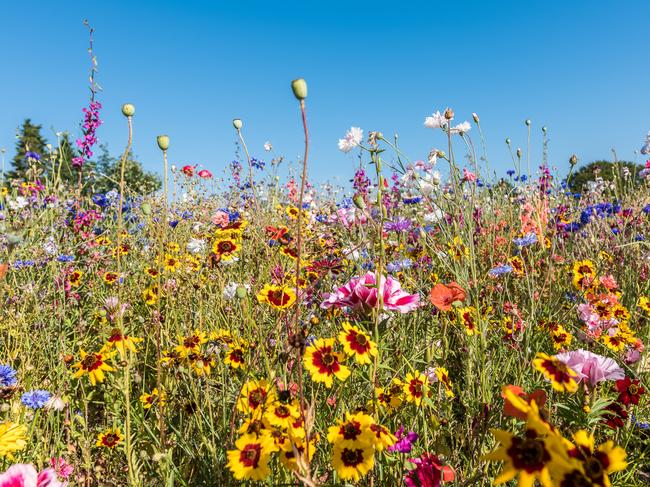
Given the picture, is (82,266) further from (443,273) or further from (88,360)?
(443,273)

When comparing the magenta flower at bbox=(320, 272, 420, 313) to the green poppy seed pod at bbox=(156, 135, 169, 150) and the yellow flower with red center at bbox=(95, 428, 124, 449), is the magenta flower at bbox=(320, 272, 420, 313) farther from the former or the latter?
the yellow flower with red center at bbox=(95, 428, 124, 449)

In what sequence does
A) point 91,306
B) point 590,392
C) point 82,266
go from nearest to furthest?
1. point 590,392
2. point 91,306
3. point 82,266

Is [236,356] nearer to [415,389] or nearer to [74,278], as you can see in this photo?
[415,389]

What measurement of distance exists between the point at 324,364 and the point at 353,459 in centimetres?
28

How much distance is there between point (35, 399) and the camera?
149 centimetres

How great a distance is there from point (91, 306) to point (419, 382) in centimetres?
252

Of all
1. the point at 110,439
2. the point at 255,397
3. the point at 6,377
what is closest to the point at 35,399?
the point at 6,377

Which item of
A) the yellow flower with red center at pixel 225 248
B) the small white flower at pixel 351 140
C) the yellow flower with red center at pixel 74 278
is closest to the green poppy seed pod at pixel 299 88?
the yellow flower with red center at pixel 225 248

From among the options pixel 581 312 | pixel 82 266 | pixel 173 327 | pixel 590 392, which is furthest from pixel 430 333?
pixel 82 266

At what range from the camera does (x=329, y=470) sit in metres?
1.32

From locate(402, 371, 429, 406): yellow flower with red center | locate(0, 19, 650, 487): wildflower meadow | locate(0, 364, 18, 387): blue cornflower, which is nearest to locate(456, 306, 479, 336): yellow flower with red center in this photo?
locate(0, 19, 650, 487): wildflower meadow

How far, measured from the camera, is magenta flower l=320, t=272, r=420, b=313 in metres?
1.34

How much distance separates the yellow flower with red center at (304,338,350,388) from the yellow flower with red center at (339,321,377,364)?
0.04 m

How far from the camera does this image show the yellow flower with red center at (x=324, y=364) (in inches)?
46.4
